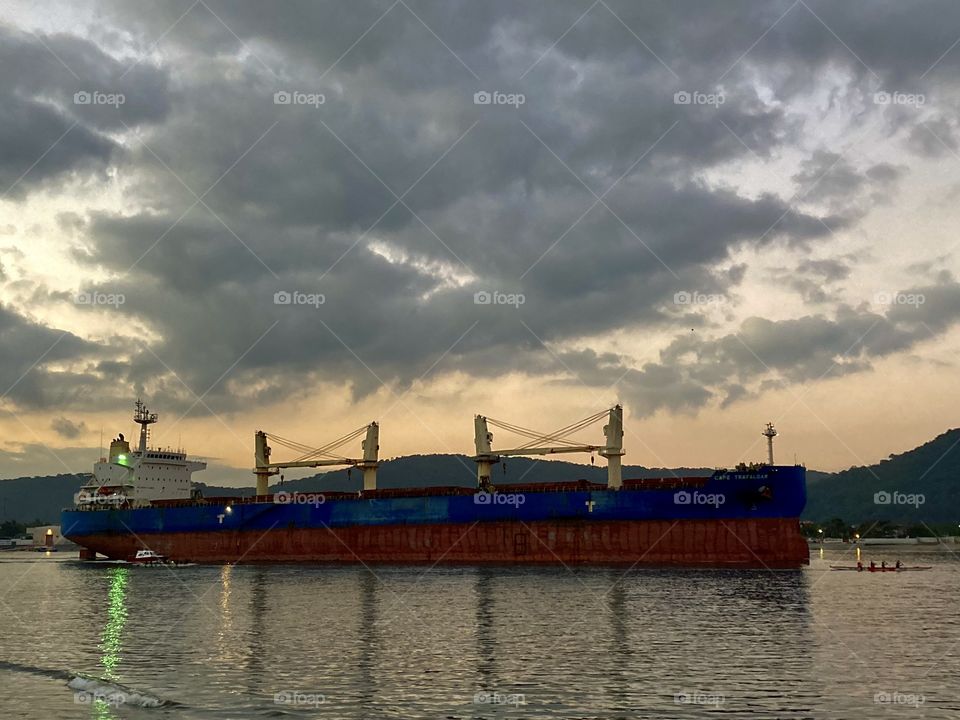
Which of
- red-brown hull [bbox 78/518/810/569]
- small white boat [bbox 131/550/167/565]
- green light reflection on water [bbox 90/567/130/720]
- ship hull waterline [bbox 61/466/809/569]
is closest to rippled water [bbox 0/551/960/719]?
green light reflection on water [bbox 90/567/130/720]

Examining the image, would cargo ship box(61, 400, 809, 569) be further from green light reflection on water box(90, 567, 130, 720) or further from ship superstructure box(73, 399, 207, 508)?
green light reflection on water box(90, 567, 130, 720)

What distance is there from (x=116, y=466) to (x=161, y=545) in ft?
43.6

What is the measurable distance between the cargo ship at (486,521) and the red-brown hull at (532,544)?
0.08m

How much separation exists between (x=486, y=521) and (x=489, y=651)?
35.6 metres

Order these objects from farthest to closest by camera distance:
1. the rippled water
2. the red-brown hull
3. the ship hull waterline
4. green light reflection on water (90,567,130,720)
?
the red-brown hull → the ship hull waterline → the rippled water → green light reflection on water (90,567,130,720)

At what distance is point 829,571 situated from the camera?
66562 mm

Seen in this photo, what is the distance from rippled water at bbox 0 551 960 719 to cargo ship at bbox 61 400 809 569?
885 cm

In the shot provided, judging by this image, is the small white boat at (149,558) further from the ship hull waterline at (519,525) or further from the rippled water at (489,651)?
the rippled water at (489,651)

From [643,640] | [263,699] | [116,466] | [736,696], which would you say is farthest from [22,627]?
[116,466]

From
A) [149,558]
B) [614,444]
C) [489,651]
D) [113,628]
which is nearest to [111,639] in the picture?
[113,628]

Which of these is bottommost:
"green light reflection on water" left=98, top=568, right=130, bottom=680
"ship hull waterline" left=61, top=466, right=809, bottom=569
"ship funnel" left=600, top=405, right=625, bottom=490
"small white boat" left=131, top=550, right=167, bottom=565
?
"small white boat" left=131, top=550, right=167, bottom=565

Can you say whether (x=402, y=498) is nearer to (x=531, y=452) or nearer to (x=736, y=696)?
(x=531, y=452)

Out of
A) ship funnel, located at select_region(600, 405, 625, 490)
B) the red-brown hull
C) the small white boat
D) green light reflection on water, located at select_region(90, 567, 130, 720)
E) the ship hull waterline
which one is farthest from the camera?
the small white boat

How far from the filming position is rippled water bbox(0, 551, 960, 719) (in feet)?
60.3
